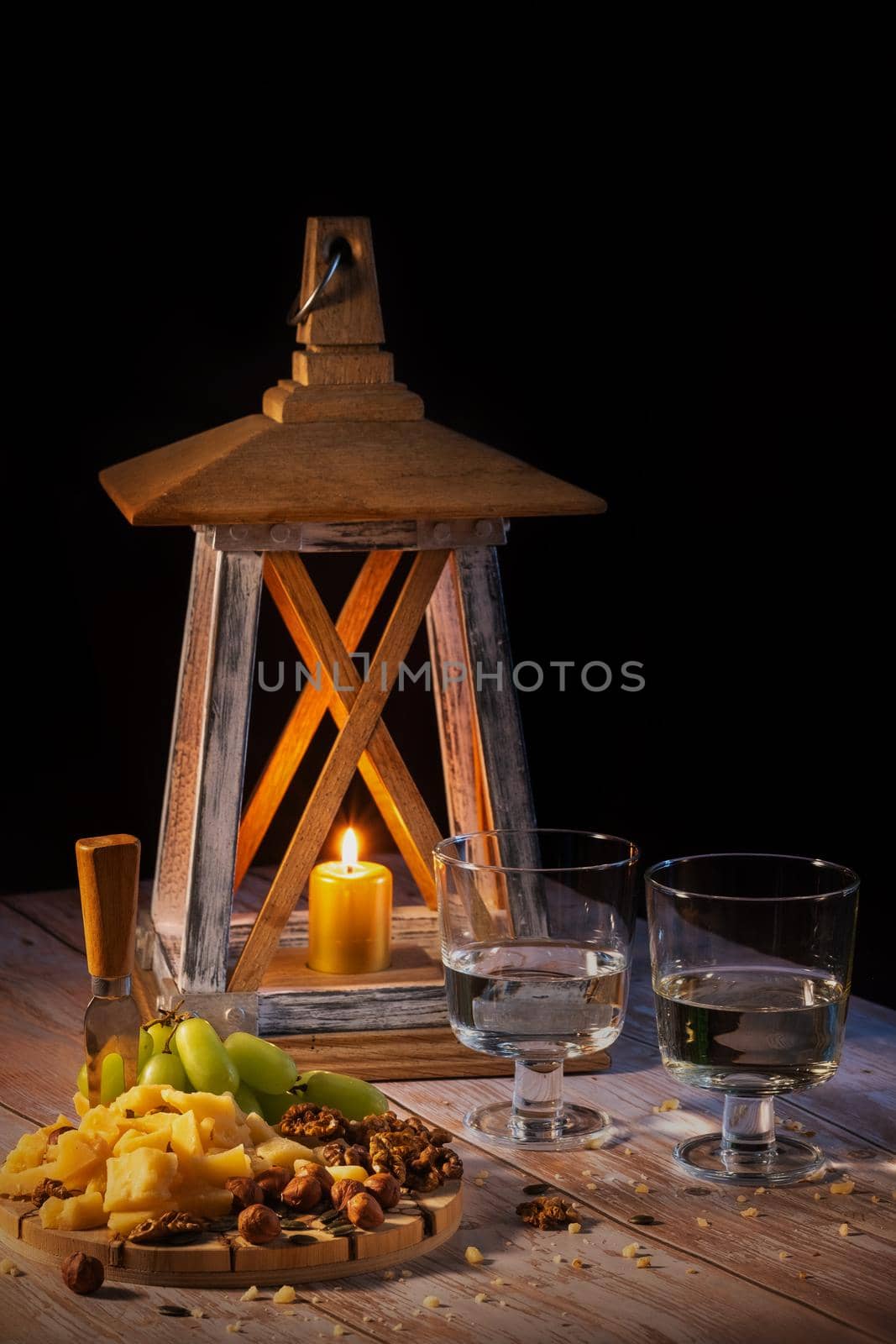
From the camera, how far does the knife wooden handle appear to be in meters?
1.36

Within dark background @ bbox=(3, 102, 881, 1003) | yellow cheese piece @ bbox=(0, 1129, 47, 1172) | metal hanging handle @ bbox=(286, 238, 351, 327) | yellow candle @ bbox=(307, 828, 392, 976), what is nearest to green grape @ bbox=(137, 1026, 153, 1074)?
yellow cheese piece @ bbox=(0, 1129, 47, 1172)

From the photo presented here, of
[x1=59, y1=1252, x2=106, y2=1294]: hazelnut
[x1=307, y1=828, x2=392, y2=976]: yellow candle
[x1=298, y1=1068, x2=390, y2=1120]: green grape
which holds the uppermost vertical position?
[x1=307, y1=828, x2=392, y2=976]: yellow candle

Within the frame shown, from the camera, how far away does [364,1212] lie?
128cm

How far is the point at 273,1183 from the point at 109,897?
0.22 m

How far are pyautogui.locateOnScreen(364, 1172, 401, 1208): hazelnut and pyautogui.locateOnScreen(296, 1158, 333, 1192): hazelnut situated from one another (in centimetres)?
2

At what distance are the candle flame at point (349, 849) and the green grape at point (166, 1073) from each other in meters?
0.39

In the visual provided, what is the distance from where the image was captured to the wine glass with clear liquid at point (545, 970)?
1455 millimetres

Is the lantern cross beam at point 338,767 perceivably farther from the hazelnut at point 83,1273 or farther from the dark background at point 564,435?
the dark background at point 564,435

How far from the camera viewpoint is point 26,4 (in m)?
2.16

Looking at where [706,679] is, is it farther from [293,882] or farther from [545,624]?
[293,882]

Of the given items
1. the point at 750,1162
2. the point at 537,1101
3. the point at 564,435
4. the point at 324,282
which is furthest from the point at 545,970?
the point at 564,435

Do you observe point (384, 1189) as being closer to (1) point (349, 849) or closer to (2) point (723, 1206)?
(2) point (723, 1206)

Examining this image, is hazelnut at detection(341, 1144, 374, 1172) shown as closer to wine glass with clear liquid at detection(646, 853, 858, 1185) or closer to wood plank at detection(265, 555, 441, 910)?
wine glass with clear liquid at detection(646, 853, 858, 1185)

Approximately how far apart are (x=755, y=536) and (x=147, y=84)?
806 millimetres
